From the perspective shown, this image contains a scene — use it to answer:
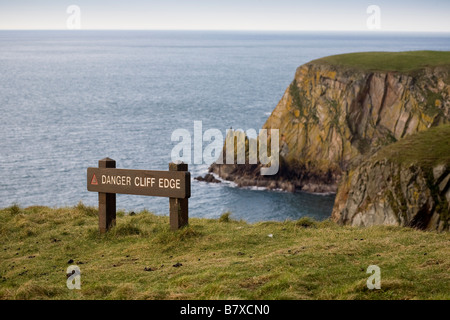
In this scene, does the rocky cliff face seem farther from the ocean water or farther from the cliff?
the cliff

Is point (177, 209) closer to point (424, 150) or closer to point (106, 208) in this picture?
point (106, 208)

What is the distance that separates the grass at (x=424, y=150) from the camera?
86.8 feet

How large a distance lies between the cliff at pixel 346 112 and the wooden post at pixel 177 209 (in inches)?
2096

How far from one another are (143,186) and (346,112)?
203 ft

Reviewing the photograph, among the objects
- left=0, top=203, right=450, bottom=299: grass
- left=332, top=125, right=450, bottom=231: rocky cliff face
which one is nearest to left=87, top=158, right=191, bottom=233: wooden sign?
left=0, top=203, right=450, bottom=299: grass

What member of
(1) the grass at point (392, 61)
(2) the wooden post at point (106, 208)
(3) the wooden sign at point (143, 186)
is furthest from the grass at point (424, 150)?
(1) the grass at point (392, 61)

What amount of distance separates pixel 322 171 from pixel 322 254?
59441mm

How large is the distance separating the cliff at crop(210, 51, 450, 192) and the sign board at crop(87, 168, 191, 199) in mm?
52988

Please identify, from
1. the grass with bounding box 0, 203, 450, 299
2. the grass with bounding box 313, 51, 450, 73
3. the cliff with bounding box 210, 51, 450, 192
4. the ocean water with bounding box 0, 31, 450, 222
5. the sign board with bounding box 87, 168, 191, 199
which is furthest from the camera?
the grass with bounding box 313, 51, 450, 73

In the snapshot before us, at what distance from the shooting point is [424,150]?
27.6m

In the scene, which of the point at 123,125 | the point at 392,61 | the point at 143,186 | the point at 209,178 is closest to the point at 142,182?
the point at 143,186

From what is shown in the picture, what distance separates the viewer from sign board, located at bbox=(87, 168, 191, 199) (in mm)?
14375

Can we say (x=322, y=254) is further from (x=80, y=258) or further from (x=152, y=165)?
(x=152, y=165)

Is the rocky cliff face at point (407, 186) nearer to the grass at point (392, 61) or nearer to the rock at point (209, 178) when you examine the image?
the rock at point (209, 178)
